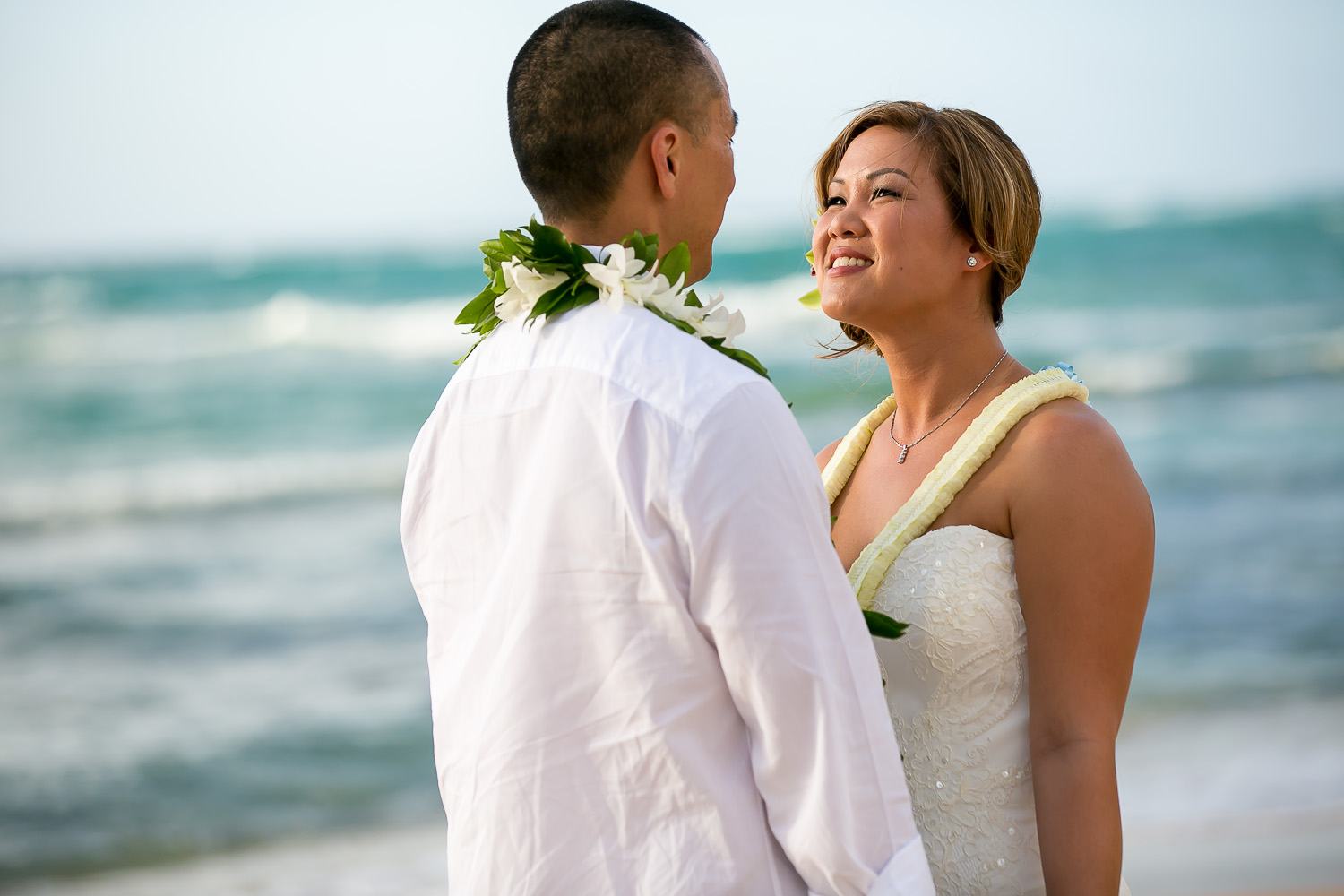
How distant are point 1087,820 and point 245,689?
670 cm

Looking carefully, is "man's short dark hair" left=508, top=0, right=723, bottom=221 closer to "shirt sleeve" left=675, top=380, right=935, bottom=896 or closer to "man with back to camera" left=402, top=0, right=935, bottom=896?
"man with back to camera" left=402, top=0, right=935, bottom=896

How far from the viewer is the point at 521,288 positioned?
163cm

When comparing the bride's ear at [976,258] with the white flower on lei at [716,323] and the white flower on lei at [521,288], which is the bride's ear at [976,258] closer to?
the white flower on lei at [716,323]

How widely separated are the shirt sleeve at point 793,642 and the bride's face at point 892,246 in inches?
42.4

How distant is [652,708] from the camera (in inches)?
56.8

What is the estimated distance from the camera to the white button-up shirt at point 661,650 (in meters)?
1.38

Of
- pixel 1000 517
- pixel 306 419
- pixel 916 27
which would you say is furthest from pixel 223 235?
pixel 1000 517

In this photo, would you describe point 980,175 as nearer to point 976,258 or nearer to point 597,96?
point 976,258

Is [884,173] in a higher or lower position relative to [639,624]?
higher

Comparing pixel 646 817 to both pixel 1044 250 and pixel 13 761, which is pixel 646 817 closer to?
pixel 13 761

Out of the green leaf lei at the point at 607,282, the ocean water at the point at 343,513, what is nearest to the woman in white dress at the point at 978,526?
the ocean water at the point at 343,513

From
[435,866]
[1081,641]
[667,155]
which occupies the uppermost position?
[667,155]

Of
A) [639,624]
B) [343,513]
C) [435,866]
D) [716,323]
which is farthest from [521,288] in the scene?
[343,513]

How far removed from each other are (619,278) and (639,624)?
1.52 feet
